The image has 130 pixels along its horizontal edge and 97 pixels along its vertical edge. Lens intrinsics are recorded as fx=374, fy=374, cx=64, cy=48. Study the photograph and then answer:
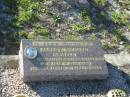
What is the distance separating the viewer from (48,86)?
5984 mm

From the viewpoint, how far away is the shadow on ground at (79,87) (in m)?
5.92

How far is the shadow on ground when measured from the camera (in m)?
5.92

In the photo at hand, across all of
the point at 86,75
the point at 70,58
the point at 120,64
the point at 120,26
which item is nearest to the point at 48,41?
the point at 70,58

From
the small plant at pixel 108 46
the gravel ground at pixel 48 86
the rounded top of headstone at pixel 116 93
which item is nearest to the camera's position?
the gravel ground at pixel 48 86

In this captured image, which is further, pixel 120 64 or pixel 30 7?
pixel 30 7

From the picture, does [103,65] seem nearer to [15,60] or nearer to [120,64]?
[120,64]

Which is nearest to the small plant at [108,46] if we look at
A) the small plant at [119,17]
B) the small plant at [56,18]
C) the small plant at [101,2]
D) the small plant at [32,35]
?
the small plant at [119,17]

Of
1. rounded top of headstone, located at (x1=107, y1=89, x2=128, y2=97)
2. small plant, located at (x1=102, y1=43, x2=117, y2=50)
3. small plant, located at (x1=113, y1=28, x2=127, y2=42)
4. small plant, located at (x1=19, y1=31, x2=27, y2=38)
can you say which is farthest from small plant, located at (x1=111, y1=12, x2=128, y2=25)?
rounded top of headstone, located at (x1=107, y1=89, x2=128, y2=97)

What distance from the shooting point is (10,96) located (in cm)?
571

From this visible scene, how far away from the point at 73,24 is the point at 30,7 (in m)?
0.97

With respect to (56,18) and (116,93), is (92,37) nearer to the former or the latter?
(56,18)

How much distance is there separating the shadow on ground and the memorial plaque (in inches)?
3.7

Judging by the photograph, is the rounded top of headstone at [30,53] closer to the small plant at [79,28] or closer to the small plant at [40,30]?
the small plant at [40,30]

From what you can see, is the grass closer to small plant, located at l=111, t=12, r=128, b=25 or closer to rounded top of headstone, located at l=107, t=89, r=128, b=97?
small plant, located at l=111, t=12, r=128, b=25
